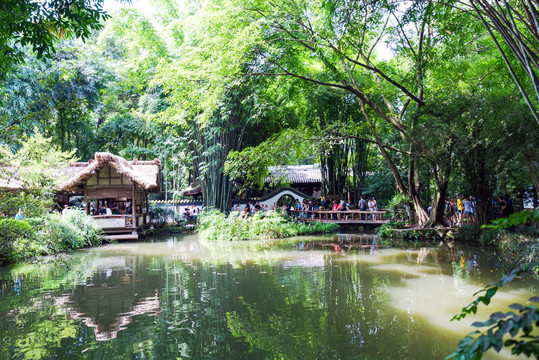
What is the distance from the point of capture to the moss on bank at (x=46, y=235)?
325 inches

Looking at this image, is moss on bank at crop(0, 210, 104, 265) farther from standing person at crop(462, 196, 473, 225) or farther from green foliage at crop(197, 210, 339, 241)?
standing person at crop(462, 196, 473, 225)

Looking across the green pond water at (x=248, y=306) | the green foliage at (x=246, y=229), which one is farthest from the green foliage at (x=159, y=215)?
the green pond water at (x=248, y=306)

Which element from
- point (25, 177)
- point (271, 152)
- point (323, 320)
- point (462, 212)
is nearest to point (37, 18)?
point (323, 320)

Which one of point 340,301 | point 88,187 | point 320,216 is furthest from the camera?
point 320,216

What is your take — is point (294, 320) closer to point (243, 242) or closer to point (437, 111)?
point (437, 111)

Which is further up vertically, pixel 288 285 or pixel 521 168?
pixel 521 168

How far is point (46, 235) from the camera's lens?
968cm

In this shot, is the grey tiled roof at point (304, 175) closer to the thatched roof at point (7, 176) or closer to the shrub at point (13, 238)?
the thatched roof at point (7, 176)

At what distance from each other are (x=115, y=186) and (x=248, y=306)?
12.0 m

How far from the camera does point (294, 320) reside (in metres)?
4.52

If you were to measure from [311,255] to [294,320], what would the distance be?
17.2 feet

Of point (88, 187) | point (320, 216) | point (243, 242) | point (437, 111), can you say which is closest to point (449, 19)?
point (437, 111)

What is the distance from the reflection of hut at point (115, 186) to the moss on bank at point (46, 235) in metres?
0.89

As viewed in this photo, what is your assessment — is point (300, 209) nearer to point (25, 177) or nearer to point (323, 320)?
point (25, 177)
